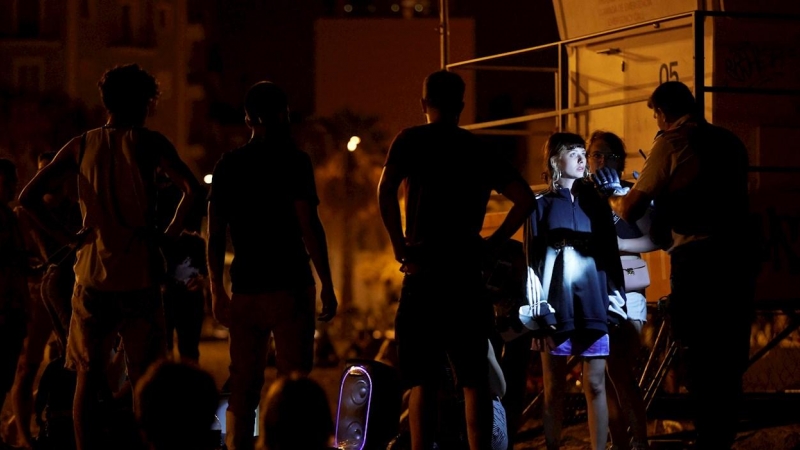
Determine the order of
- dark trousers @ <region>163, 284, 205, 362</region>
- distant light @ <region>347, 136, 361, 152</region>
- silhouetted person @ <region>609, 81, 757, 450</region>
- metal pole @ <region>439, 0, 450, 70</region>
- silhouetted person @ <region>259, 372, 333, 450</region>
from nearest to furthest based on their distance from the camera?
1. silhouetted person @ <region>259, 372, 333, 450</region>
2. silhouetted person @ <region>609, 81, 757, 450</region>
3. dark trousers @ <region>163, 284, 205, 362</region>
4. metal pole @ <region>439, 0, 450, 70</region>
5. distant light @ <region>347, 136, 361, 152</region>

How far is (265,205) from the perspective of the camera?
236 inches

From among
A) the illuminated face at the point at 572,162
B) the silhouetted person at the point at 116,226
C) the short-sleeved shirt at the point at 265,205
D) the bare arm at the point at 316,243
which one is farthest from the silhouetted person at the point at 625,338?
the silhouetted person at the point at 116,226

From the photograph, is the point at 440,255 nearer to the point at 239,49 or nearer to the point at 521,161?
the point at 521,161

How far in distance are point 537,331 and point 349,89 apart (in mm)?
26726

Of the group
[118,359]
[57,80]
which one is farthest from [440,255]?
[57,80]

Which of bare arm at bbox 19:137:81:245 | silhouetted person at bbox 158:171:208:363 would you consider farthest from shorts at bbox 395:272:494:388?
silhouetted person at bbox 158:171:208:363

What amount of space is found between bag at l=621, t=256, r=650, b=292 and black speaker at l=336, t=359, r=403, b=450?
1.45 meters

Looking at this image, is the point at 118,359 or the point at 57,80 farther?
the point at 57,80

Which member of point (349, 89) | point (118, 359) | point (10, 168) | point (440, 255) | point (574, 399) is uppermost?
point (349, 89)

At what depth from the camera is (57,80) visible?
1454 inches

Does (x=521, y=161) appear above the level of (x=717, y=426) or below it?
above

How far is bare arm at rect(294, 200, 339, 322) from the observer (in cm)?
598

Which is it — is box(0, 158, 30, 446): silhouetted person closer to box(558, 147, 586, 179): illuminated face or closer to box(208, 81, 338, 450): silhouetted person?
box(208, 81, 338, 450): silhouetted person

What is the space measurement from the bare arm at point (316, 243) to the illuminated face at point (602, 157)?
6.56 feet
